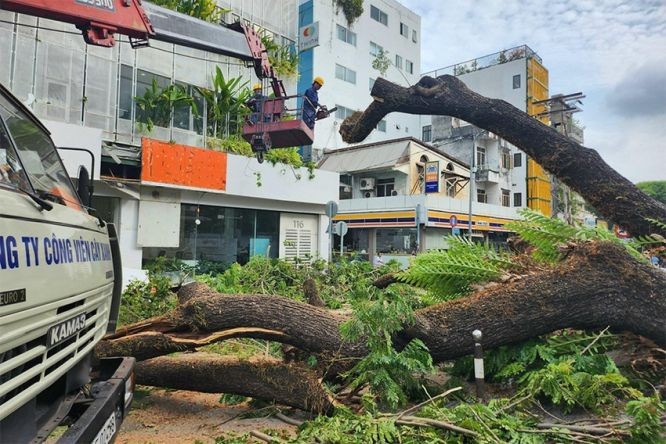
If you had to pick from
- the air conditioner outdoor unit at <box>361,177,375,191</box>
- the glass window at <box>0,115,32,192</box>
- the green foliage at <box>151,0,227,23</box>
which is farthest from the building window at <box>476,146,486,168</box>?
the glass window at <box>0,115,32,192</box>

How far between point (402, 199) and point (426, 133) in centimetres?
1542

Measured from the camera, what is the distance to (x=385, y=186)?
28.0 meters

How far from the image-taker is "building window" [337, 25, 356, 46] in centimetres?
2908

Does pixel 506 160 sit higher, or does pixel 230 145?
pixel 506 160

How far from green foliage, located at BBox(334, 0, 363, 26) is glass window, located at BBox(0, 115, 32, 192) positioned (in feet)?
95.8

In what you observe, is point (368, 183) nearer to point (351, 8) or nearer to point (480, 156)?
point (480, 156)

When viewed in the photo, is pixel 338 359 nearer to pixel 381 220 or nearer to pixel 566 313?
pixel 566 313

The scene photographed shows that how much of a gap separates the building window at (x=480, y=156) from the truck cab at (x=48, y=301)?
32875 millimetres

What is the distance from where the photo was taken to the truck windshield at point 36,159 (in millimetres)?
2555

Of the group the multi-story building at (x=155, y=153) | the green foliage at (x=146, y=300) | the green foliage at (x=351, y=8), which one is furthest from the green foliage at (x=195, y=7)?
the green foliage at (x=351, y=8)

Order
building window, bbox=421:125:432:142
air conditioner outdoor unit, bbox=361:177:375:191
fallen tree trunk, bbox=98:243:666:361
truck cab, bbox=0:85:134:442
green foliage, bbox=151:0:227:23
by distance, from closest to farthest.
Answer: truck cab, bbox=0:85:134:442, fallen tree trunk, bbox=98:243:666:361, green foliage, bbox=151:0:227:23, air conditioner outdoor unit, bbox=361:177:375:191, building window, bbox=421:125:432:142

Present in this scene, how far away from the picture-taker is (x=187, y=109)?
43.5 feet

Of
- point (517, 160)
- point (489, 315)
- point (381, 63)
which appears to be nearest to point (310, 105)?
point (489, 315)

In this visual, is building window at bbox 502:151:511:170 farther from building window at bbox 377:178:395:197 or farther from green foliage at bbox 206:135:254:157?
green foliage at bbox 206:135:254:157
